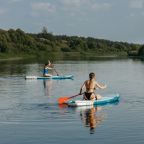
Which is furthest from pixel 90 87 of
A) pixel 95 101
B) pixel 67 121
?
pixel 67 121

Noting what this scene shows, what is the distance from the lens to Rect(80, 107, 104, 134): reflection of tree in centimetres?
2180

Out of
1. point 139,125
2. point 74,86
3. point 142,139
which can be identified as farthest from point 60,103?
point 74,86

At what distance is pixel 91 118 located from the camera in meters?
23.8

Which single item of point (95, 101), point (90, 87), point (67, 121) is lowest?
point (67, 121)

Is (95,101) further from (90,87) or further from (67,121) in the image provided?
(67,121)

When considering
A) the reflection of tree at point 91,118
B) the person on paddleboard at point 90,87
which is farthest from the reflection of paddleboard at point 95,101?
the reflection of tree at point 91,118

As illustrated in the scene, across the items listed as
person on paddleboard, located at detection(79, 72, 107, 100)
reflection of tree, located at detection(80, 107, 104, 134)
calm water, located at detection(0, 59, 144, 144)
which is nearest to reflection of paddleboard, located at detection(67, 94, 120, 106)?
person on paddleboard, located at detection(79, 72, 107, 100)

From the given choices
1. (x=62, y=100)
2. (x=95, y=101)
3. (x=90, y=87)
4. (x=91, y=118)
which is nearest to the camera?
(x=91, y=118)

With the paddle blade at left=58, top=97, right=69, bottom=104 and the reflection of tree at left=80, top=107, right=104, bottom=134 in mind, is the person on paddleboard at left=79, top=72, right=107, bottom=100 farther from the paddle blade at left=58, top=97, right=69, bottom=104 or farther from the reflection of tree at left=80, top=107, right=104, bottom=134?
the reflection of tree at left=80, top=107, right=104, bottom=134

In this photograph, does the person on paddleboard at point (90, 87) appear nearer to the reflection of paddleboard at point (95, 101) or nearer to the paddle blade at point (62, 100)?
the reflection of paddleboard at point (95, 101)

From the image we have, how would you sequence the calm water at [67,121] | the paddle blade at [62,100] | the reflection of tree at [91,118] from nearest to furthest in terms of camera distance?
the calm water at [67,121] < the reflection of tree at [91,118] < the paddle blade at [62,100]

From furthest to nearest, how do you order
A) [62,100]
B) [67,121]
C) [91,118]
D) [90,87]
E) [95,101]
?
[62,100], [95,101], [90,87], [91,118], [67,121]

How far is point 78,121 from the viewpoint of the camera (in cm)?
2306

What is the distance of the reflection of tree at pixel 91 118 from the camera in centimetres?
2180
